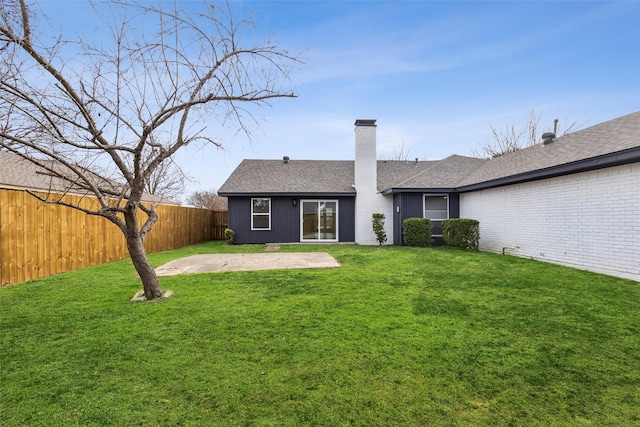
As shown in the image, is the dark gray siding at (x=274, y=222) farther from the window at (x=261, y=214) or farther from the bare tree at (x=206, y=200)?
the bare tree at (x=206, y=200)

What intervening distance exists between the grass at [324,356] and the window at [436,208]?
7.28 metres

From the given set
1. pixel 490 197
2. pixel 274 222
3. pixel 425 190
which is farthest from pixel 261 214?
pixel 490 197

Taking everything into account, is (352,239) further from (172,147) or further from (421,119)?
(172,147)

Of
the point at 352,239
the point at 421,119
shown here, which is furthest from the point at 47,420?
the point at 421,119

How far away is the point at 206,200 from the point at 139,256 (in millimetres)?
28181

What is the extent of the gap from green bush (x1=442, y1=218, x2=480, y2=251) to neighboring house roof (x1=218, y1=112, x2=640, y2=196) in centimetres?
135

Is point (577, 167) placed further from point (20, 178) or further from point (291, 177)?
point (20, 178)

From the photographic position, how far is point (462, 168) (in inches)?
550

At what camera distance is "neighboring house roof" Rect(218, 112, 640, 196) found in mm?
6759

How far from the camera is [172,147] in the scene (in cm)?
445

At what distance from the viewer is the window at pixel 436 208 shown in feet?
41.2

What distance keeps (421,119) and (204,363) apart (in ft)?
57.2

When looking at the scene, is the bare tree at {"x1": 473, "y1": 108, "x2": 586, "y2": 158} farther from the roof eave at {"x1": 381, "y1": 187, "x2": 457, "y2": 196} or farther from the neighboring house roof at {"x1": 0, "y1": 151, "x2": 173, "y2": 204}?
the neighboring house roof at {"x1": 0, "y1": 151, "x2": 173, "y2": 204}

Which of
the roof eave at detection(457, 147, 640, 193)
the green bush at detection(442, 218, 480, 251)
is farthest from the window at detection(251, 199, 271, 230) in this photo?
the roof eave at detection(457, 147, 640, 193)
